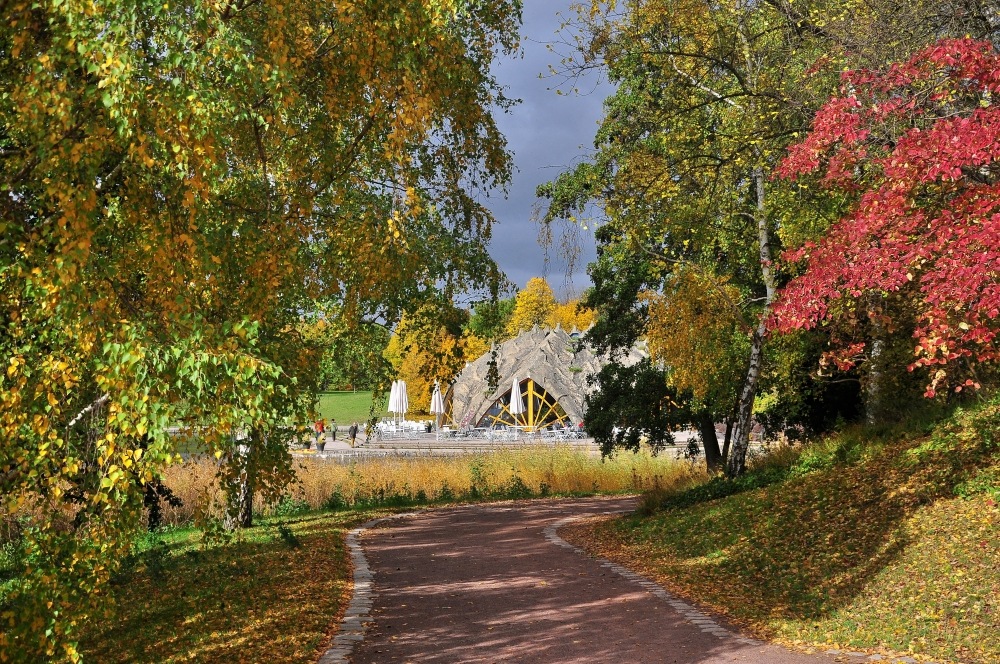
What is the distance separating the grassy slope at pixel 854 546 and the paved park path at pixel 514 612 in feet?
2.15

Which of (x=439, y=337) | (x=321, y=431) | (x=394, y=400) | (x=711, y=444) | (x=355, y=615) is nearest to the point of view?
(x=355, y=615)

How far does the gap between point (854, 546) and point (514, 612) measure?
4171mm

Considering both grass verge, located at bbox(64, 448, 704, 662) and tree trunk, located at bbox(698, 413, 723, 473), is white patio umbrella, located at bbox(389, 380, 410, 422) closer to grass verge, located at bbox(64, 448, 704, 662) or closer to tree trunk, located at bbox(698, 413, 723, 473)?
grass verge, located at bbox(64, 448, 704, 662)

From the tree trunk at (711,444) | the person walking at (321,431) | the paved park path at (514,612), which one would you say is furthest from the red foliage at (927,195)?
the tree trunk at (711,444)

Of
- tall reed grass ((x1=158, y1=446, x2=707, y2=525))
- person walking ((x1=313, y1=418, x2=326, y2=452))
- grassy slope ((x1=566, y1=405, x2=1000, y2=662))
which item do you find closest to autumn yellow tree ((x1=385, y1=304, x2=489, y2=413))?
person walking ((x1=313, y1=418, x2=326, y2=452))

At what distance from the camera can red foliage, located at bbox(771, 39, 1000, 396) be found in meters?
6.84

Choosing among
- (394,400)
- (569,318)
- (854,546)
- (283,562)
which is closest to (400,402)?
(394,400)

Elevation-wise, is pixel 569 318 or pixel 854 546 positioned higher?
pixel 569 318

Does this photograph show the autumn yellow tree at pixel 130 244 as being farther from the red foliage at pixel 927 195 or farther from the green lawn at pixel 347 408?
the green lawn at pixel 347 408

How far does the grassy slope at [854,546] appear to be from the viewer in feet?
26.4

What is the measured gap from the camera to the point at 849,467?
13562mm

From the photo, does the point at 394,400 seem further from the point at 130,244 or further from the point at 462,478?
the point at 130,244

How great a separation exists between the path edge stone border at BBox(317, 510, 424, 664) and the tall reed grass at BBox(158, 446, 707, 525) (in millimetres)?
6883

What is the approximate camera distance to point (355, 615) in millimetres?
9414
